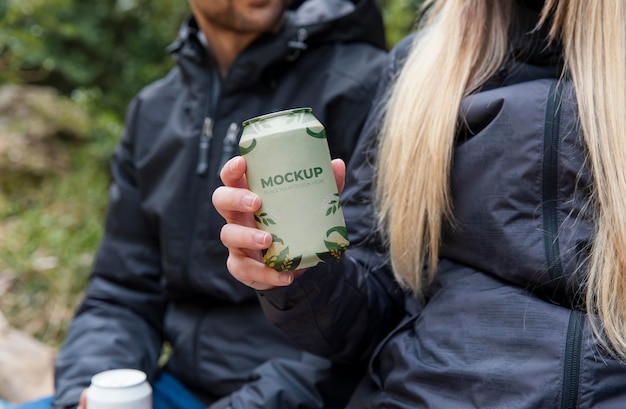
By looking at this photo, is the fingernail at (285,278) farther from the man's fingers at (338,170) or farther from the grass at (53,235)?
the grass at (53,235)

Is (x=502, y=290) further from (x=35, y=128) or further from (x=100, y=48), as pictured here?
(x=100, y=48)

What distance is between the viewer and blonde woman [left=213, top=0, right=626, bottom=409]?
1190mm

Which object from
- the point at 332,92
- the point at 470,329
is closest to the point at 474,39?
the point at 332,92

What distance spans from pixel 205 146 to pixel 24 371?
4.23 ft

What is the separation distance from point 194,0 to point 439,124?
0.90 meters

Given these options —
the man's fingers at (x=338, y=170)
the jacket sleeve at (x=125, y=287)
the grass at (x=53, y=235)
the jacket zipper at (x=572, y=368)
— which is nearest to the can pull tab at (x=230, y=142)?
the jacket sleeve at (x=125, y=287)

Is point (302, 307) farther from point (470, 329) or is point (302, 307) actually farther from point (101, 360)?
point (101, 360)

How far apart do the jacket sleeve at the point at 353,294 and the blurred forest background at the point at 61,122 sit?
2149 millimetres

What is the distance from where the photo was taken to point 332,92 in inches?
73.2

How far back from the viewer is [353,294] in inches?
57.2

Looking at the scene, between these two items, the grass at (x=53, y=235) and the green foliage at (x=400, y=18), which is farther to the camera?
the green foliage at (x=400, y=18)

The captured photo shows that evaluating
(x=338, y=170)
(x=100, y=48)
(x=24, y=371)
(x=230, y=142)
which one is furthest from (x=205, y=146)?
(x=100, y=48)

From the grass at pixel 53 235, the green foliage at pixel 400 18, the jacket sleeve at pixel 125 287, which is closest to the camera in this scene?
the jacket sleeve at pixel 125 287

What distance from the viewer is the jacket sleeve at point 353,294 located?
1.37 meters
